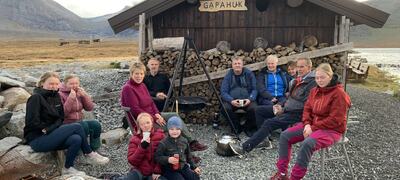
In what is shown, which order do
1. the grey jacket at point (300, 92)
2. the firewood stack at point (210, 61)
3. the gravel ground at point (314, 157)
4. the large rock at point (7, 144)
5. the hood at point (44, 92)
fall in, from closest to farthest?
the hood at point (44, 92) < the large rock at point (7, 144) < the gravel ground at point (314, 157) < the grey jacket at point (300, 92) < the firewood stack at point (210, 61)

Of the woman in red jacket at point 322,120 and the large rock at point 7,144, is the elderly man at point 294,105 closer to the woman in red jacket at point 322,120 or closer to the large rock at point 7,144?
the woman in red jacket at point 322,120

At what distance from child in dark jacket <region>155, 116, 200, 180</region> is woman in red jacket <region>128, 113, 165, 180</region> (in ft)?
0.35

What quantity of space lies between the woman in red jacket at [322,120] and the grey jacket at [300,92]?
2.21 feet

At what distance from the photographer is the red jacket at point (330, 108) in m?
5.13

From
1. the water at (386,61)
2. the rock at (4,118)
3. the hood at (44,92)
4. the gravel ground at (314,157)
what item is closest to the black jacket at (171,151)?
the gravel ground at (314,157)

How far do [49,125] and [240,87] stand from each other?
369 cm

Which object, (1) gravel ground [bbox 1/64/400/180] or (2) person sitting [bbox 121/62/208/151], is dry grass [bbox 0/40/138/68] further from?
(2) person sitting [bbox 121/62/208/151]

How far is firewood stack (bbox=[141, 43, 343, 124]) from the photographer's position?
902cm

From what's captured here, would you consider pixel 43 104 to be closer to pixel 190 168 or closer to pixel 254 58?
pixel 190 168

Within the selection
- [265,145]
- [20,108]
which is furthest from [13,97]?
→ [265,145]

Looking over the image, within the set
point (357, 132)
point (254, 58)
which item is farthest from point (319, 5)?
point (357, 132)

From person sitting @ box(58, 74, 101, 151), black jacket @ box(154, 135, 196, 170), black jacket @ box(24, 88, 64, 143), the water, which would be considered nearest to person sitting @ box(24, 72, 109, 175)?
black jacket @ box(24, 88, 64, 143)

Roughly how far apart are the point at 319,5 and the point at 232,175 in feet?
14.9

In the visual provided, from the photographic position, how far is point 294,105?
21.1ft
